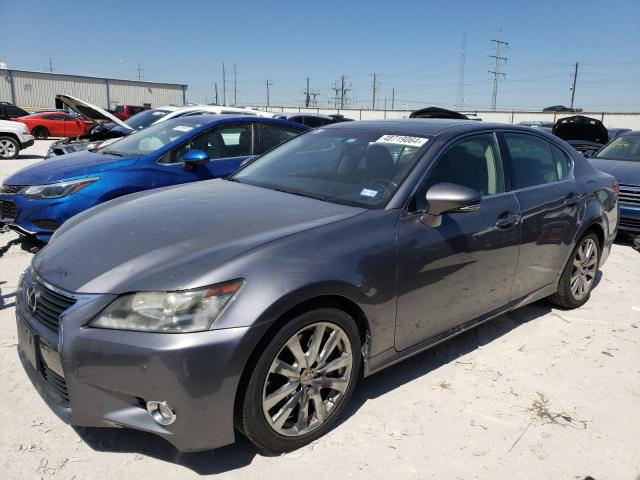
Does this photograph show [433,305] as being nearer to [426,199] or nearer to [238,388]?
[426,199]

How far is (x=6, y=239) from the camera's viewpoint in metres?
5.98

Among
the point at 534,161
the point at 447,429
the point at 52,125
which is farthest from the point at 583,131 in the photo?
the point at 52,125

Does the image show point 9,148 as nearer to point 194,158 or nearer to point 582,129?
point 194,158

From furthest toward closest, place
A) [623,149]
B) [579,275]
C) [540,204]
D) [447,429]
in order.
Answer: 1. [623,149]
2. [579,275]
3. [540,204]
4. [447,429]

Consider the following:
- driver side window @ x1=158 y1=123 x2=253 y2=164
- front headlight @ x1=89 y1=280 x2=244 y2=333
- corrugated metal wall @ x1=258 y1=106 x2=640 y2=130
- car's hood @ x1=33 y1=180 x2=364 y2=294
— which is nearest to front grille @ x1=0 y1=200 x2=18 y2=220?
driver side window @ x1=158 y1=123 x2=253 y2=164

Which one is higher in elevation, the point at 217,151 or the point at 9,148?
the point at 217,151

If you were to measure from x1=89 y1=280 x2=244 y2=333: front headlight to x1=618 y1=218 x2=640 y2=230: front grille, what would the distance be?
6472 millimetres

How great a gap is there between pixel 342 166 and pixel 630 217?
5.25m

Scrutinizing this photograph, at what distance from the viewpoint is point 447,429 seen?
2.72 meters

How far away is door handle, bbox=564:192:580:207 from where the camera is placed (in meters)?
3.96

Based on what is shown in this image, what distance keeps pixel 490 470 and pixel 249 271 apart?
151 centimetres

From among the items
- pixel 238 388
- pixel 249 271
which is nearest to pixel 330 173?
pixel 249 271

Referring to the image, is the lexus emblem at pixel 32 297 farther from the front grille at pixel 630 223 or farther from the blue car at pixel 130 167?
the front grille at pixel 630 223

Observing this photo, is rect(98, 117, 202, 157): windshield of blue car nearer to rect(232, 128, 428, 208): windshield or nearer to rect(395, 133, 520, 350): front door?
rect(232, 128, 428, 208): windshield
